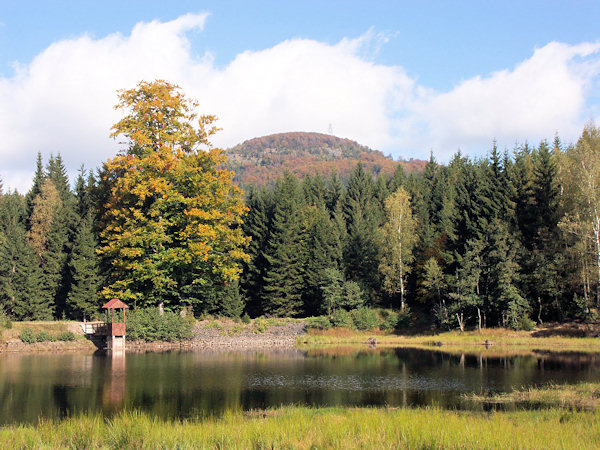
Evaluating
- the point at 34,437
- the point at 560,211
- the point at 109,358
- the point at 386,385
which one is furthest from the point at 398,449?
the point at 560,211

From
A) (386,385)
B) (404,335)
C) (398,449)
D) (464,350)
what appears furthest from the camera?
(404,335)

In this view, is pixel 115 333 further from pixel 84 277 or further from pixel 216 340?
pixel 84 277

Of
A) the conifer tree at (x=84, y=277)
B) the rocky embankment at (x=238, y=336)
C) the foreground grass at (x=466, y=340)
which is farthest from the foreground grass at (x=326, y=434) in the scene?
the conifer tree at (x=84, y=277)

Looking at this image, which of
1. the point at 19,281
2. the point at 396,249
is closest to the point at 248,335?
the point at 396,249

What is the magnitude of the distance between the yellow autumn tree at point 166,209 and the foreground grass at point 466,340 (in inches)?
430

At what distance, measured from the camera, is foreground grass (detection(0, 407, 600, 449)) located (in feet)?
43.9

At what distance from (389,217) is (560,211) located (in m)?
17.7

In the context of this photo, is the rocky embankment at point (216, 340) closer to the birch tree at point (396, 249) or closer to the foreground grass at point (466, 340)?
the foreground grass at point (466, 340)

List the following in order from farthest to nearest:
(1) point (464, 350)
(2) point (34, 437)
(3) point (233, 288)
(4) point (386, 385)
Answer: (3) point (233, 288)
(1) point (464, 350)
(4) point (386, 385)
(2) point (34, 437)

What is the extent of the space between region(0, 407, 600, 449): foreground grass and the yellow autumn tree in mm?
32543

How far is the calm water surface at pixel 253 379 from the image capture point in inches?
907

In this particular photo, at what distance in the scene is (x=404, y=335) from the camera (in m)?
54.4

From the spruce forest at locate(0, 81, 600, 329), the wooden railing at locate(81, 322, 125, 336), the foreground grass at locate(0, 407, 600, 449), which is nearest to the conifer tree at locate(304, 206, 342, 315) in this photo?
the spruce forest at locate(0, 81, 600, 329)

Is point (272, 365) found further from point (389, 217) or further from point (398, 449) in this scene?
A: point (389, 217)
